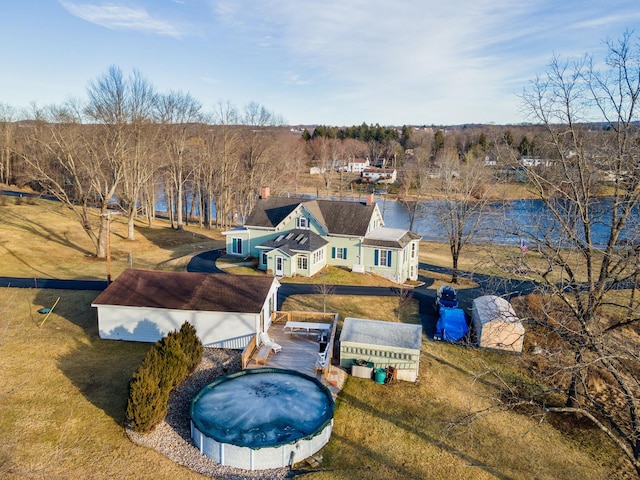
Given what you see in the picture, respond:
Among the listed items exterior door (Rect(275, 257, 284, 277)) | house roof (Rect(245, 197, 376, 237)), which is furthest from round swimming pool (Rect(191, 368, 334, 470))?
house roof (Rect(245, 197, 376, 237))

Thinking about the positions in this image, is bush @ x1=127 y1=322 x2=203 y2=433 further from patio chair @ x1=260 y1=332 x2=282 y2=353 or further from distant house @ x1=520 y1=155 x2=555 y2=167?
distant house @ x1=520 y1=155 x2=555 y2=167

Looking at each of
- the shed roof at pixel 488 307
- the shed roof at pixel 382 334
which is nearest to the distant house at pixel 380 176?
the shed roof at pixel 488 307

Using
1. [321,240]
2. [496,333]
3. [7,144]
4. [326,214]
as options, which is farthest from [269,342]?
[7,144]

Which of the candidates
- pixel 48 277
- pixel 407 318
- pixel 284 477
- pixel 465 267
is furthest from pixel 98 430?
pixel 465 267

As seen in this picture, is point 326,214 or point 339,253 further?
point 326,214

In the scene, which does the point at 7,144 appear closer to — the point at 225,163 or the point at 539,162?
the point at 225,163
